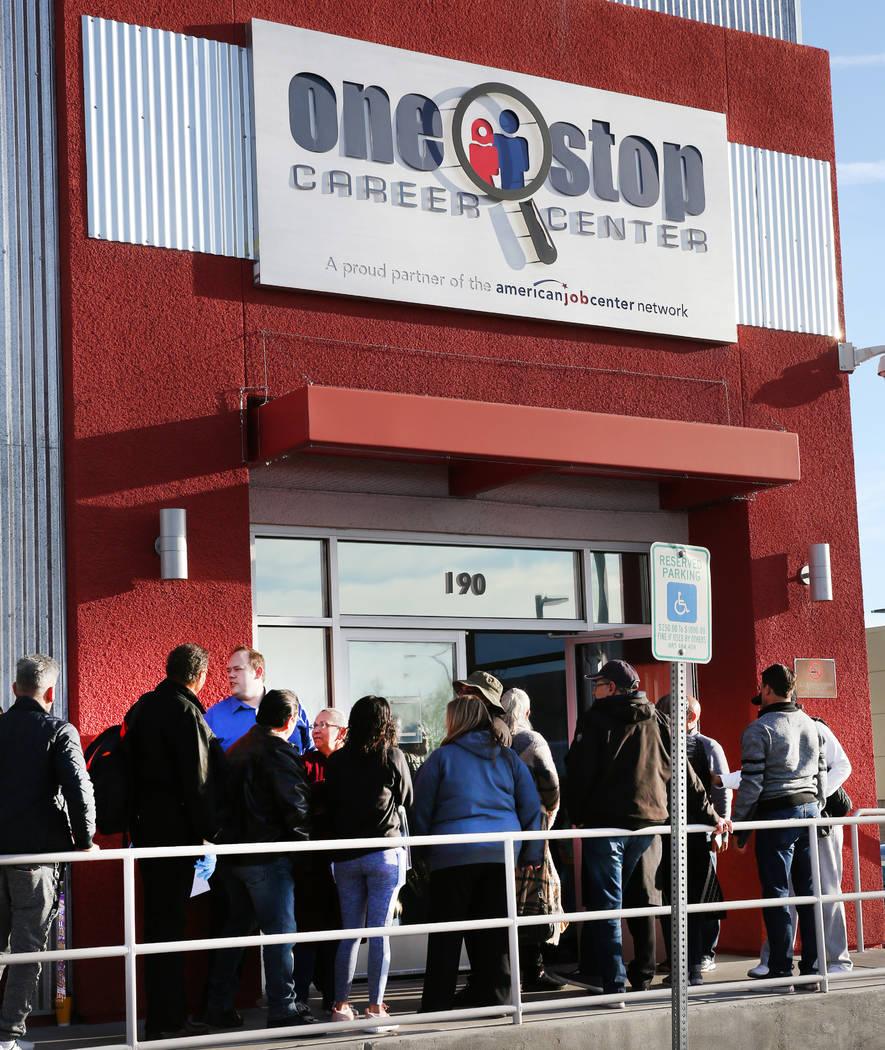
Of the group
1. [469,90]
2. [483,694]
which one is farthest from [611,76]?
[483,694]

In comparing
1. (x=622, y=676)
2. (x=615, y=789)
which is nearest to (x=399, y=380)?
(x=622, y=676)

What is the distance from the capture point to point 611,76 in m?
11.0

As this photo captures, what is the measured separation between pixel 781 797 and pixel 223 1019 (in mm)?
3555

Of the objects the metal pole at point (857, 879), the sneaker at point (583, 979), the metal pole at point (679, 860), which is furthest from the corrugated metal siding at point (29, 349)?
the metal pole at point (857, 879)

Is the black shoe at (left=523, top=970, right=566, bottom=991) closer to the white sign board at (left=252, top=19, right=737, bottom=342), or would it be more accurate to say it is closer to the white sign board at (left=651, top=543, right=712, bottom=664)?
the white sign board at (left=651, top=543, right=712, bottom=664)

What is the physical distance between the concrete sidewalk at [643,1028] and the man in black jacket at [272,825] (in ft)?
1.11

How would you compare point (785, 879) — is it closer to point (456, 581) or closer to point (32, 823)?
point (456, 581)

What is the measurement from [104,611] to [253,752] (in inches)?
64.6

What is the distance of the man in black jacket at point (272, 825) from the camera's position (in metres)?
7.33

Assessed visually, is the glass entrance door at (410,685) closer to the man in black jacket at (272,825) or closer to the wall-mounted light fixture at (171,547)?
the wall-mounted light fixture at (171,547)

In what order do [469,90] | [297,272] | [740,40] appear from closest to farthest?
[297,272] → [469,90] → [740,40]

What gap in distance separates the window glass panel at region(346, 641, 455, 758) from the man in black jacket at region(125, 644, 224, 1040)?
2598mm

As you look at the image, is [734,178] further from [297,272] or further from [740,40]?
[297,272]

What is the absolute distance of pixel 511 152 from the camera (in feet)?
34.1
